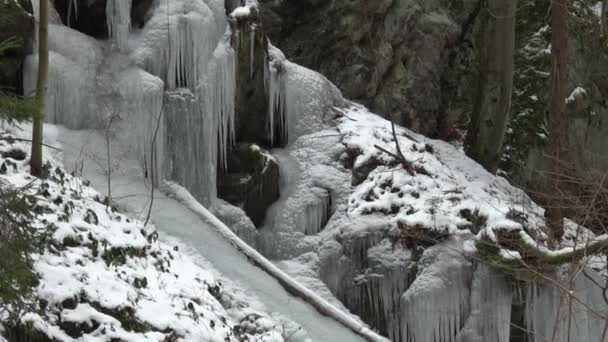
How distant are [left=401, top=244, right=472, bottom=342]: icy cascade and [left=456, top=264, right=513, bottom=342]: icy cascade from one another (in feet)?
0.34

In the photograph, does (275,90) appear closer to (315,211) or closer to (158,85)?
(315,211)

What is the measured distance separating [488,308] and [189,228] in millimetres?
3748

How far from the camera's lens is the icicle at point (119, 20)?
1038 cm

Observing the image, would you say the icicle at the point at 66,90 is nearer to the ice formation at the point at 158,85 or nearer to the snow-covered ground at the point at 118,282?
the ice formation at the point at 158,85

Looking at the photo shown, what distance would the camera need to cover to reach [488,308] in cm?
985

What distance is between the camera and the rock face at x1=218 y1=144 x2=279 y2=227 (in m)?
11.0

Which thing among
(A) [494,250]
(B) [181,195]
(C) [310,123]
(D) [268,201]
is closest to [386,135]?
(C) [310,123]

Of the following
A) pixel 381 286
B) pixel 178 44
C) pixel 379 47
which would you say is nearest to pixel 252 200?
pixel 381 286

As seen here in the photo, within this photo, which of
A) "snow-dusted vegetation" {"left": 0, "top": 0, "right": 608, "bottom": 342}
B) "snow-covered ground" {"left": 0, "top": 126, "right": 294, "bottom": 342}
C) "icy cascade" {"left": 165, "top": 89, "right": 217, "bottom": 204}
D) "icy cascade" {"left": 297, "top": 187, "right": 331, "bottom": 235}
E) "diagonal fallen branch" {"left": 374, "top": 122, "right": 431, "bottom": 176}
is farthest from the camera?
"diagonal fallen branch" {"left": 374, "top": 122, "right": 431, "bottom": 176}

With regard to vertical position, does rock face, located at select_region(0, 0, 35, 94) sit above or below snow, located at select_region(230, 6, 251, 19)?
below

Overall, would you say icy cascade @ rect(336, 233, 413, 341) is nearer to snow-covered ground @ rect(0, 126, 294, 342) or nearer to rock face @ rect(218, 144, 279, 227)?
rock face @ rect(218, 144, 279, 227)

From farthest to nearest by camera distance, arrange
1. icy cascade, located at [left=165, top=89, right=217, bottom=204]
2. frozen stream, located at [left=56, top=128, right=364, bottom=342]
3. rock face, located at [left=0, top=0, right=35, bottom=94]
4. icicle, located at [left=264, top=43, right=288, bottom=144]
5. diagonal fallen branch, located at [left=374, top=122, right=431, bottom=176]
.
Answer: icicle, located at [left=264, top=43, right=288, bottom=144], diagonal fallen branch, located at [left=374, top=122, right=431, bottom=176], icy cascade, located at [left=165, top=89, right=217, bottom=204], rock face, located at [left=0, top=0, right=35, bottom=94], frozen stream, located at [left=56, top=128, right=364, bottom=342]

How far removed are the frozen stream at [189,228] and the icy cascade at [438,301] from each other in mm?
1201

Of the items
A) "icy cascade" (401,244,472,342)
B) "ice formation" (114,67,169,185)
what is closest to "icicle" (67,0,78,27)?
"ice formation" (114,67,169,185)
